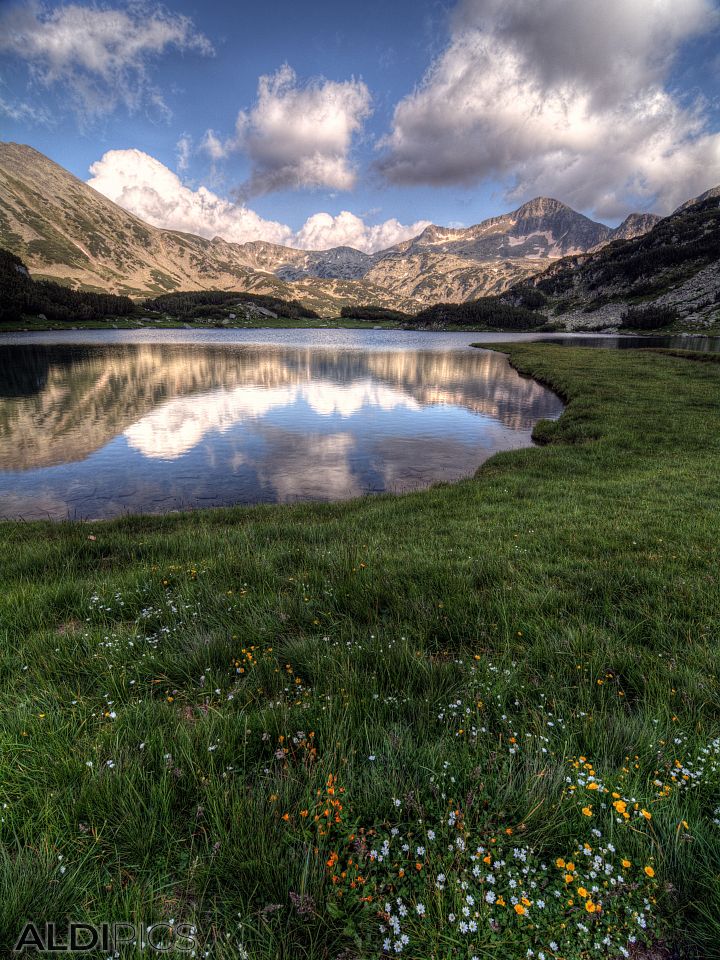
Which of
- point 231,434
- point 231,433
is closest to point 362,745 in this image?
point 231,434

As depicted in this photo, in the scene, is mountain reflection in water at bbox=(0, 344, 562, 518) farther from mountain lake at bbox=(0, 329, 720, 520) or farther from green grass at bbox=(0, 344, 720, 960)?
green grass at bbox=(0, 344, 720, 960)

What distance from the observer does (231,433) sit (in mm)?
28656

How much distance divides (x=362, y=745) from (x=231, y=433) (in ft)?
88.2

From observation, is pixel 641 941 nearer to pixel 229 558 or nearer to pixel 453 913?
pixel 453 913

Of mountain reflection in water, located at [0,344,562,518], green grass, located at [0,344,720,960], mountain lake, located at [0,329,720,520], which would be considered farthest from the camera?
mountain reflection in water, located at [0,344,562,518]

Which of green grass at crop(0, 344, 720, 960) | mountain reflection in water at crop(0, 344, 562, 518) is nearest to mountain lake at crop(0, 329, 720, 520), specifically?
mountain reflection in water at crop(0, 344, 562, 518)

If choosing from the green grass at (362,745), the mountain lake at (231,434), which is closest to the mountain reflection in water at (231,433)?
the mountain lake at (231,434)

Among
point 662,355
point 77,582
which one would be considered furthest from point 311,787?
point 662,355

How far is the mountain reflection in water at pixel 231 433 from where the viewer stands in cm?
1942

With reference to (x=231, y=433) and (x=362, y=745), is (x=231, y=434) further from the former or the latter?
(x=362, y=745)

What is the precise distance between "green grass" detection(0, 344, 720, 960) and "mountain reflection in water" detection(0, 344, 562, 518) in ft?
35.5

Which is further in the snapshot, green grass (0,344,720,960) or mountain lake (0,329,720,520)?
mountain lake (0,329,720,520)

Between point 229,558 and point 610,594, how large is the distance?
7091 millimetres

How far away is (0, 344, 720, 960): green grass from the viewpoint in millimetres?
2670
